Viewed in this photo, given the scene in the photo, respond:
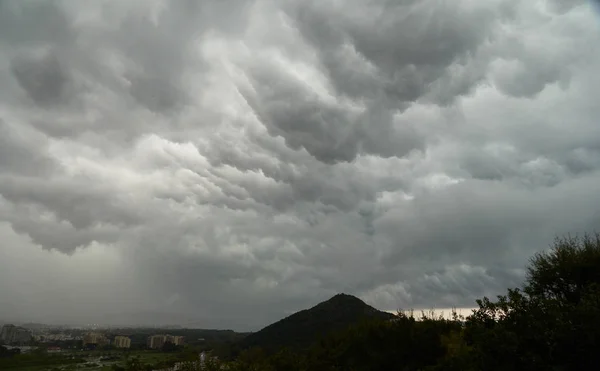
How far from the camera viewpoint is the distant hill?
9444 cm

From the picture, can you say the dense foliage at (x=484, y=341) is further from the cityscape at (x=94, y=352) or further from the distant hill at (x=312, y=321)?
the distant hill at (x=312, y=321)

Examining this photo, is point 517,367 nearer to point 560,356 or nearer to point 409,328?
point 560,356

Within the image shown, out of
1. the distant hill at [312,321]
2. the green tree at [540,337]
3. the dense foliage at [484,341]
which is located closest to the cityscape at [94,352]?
the dense foliage at [484,341]

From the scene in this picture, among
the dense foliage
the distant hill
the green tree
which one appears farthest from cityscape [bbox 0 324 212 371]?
the distant hill

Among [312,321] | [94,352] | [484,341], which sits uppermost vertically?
[484,341]

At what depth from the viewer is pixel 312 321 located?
355 feet

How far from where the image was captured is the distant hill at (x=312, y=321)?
310ft

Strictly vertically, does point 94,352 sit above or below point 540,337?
below

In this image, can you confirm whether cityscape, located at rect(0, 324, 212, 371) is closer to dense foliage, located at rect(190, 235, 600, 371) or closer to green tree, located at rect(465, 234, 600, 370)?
dense foliage, located at rect(190, 235, 600, 371)

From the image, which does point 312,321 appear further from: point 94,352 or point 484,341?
point 484,341

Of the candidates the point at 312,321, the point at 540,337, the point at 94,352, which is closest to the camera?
the point at 540,337

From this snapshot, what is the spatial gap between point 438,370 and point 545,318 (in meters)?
7.19

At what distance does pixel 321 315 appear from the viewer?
11288 centimetres

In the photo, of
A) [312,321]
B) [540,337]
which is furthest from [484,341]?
[312,321]
